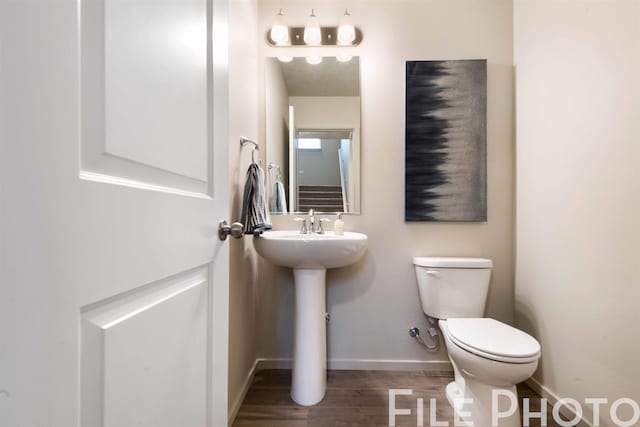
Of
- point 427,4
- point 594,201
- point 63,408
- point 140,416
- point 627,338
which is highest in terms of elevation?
point 427,4

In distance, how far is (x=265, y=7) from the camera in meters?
1.65

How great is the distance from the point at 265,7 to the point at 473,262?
1.94m

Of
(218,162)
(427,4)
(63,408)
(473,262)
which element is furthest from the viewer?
(427,4)

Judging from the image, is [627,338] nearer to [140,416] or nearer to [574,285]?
[574,285]

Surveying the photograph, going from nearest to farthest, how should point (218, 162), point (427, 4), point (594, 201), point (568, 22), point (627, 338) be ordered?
point (218, 162), point (627, 338), point (594, 201), point (568, 22), point (427, 4)

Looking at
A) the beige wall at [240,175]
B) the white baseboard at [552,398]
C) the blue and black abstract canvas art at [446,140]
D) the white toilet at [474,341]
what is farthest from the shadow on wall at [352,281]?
the white baseboard at [552,398]

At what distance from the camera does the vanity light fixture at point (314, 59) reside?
1643mm

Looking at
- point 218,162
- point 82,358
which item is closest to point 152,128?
point 218,162

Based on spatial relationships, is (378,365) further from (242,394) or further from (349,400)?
(242,394)

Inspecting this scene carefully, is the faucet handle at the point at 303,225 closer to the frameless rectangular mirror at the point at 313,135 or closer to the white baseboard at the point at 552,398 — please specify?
the frameless rectangular mirror at the point at 313,135

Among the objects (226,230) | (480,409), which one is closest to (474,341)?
(480,409)

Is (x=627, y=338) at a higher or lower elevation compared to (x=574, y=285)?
lower

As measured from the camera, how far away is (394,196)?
165 centimetres

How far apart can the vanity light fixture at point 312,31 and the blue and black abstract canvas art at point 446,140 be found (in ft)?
1.85
